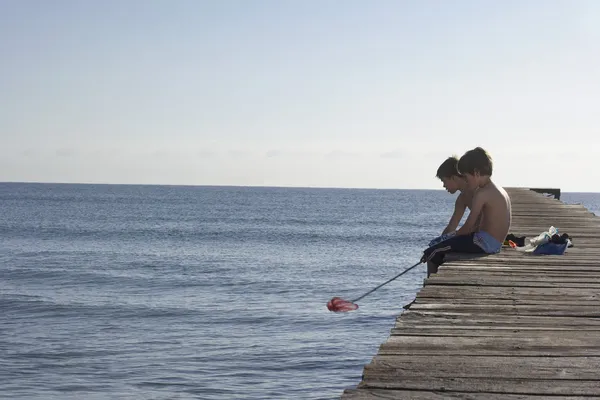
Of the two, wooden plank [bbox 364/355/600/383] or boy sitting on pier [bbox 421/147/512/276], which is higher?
boy sitting on pier [bbox 421/147/512/276]

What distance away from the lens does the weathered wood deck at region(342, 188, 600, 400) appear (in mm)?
3557

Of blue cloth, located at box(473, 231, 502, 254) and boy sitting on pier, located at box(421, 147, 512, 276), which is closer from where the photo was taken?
boy sitting on pier, located at box(421, 147, 512, 276)

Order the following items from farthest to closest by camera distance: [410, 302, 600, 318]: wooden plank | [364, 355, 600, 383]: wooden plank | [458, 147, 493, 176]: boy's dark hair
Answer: [458, 147, 493, 176]: boy's dark hair
[410, 302, 600, 318]: wooden plank
[364, 355, 600, 383]: wooden plank

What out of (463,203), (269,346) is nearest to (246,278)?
(269,346)

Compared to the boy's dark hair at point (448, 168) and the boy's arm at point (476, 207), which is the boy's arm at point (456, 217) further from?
the boy's arm at point (476, 207)

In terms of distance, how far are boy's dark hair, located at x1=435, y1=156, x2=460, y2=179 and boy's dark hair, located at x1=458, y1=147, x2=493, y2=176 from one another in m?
0.90

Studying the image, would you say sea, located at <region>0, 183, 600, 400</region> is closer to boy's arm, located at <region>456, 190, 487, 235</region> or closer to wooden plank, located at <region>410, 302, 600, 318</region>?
boy's arm, located at <region>456, 190, 487, 235</region>

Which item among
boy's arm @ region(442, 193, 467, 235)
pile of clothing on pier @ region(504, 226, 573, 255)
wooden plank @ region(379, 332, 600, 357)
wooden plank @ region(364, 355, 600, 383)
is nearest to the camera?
wooden plank @ region(364, 355, 600, 383)

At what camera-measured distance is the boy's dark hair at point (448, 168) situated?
9.70 metres

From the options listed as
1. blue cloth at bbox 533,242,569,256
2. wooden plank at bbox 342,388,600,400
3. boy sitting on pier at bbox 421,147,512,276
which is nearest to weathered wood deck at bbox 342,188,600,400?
wooden plank at bbox 342,388,600,400

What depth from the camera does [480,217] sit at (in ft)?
29.5

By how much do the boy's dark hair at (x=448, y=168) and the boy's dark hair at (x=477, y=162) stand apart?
899mm

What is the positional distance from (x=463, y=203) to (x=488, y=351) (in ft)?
20.4

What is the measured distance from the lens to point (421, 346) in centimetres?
431
